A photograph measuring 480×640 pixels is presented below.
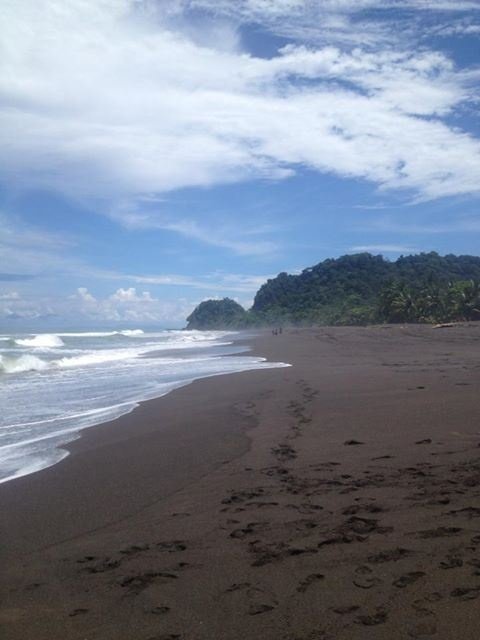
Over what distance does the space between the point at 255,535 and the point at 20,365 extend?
19755 mm

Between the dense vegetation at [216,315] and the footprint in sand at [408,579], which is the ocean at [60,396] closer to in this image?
the footprint in sand at [408,579]

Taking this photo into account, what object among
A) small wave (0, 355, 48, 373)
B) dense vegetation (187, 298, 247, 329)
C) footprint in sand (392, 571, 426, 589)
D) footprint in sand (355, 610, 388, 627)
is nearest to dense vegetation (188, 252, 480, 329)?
dense vegetation (187, 298, 247, 329)

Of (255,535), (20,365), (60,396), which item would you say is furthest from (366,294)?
(255,535)

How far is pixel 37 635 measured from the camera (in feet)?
10.2

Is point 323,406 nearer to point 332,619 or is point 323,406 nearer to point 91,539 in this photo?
point 91,539

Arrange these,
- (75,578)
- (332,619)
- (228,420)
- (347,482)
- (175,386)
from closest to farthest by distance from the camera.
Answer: (332,619) → (75,578) → (347,482) → (228,420) → (175,386)

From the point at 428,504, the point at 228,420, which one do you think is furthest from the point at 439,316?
the point at 428,504

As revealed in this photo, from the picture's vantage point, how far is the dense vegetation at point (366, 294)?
215 ft

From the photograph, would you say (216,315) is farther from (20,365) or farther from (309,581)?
(309,581)

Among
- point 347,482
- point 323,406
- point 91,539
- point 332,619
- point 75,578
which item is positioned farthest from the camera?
point 323,406

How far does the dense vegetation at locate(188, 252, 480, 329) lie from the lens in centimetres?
6562

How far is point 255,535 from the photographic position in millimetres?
4234

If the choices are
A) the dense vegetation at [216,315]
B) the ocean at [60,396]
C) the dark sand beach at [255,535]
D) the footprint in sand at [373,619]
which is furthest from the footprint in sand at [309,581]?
the dense vegetation at [216,315]

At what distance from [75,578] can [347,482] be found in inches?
107
